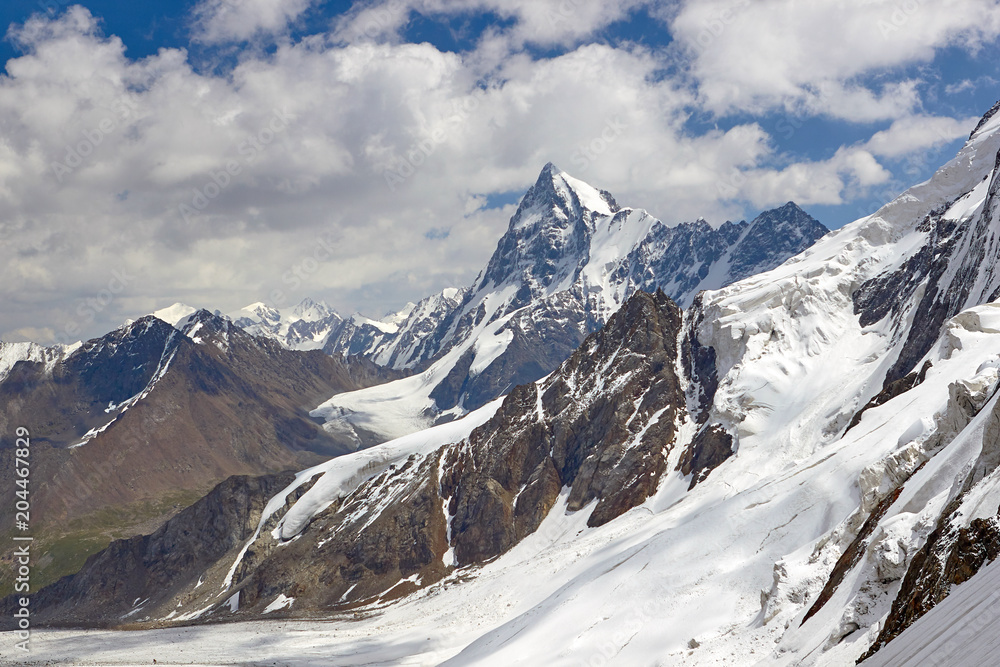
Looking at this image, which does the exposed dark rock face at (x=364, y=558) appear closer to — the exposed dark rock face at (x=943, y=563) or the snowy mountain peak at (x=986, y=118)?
the exposed dark rock face at (x=943, y=563)

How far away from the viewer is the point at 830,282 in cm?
13038

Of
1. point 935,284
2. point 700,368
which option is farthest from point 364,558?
point 935,284

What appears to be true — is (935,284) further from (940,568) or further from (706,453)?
(940,568)

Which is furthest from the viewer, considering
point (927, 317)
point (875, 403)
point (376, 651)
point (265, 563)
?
point (265, 563)

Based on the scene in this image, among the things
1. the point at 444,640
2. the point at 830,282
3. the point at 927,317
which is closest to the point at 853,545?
the point at 444,640

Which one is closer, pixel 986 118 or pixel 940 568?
pixel 940 568

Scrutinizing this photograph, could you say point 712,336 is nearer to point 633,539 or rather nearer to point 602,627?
point 633,539

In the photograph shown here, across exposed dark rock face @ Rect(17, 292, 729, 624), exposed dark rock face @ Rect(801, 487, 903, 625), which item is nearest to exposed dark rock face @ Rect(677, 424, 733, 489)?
exposed dark rock face @ Rect(17, 292, 729, 624)

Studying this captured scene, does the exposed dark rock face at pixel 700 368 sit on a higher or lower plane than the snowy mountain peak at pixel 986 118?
lower

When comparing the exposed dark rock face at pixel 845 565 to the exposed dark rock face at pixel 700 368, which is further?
the exposed dark rock face at pixel 700 368

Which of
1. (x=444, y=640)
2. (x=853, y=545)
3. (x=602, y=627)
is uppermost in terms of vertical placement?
(x=853, y=545)

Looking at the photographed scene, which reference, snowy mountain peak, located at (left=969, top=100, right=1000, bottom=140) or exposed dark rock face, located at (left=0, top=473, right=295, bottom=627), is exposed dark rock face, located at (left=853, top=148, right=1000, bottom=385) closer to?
snowy mountain peak, located at (left=969, top=100, right=1000, bottom=140)

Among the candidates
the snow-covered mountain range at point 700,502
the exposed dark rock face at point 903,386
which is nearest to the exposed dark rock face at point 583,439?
the snow-covered mountain range at point 700,502

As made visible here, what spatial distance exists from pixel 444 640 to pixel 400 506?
180 ft
